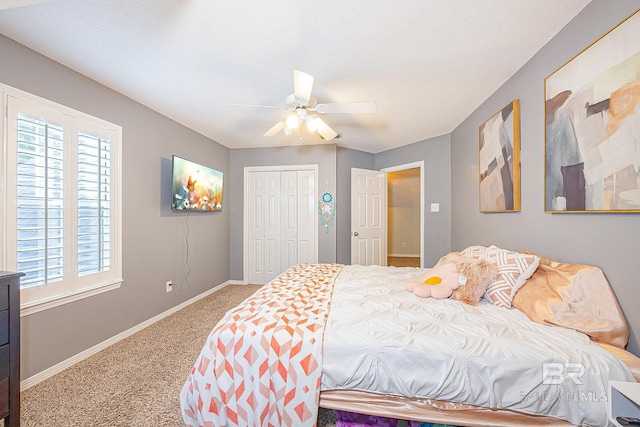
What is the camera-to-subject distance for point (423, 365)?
117 centimetres

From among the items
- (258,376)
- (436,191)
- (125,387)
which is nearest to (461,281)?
(258,376)

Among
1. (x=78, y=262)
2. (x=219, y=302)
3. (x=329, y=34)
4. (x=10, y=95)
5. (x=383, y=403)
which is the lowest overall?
(x=219, y=302)

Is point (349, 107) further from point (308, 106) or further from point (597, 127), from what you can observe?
point (597, 127)

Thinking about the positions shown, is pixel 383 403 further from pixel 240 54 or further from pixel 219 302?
pixel 219 302

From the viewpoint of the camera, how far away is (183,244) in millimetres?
3385

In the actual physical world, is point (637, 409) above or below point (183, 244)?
below

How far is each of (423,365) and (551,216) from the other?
1403 mm

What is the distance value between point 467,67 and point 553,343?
77.9 inches

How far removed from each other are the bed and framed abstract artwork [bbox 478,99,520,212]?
0.87m

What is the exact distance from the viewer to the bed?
1.09 meters

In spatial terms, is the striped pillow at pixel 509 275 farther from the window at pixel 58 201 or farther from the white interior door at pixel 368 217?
the window at pixel 58 201

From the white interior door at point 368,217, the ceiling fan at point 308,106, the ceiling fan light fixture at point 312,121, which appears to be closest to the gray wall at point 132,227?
the ceiling fan at point 308,106

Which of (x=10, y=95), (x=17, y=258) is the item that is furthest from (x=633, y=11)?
(x=17, y=258)

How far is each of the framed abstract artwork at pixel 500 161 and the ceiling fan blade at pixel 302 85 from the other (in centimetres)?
166
